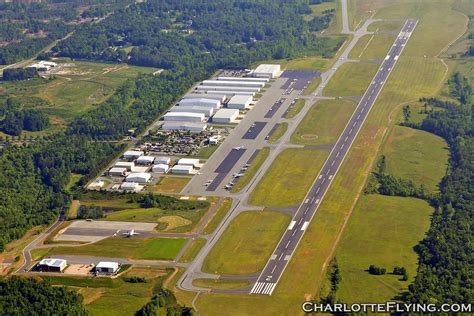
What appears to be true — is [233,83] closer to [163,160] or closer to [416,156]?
[163,160]

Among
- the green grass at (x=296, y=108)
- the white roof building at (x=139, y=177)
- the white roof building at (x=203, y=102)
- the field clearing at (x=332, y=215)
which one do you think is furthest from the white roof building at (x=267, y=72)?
the white roof building at (x=139, y=177)

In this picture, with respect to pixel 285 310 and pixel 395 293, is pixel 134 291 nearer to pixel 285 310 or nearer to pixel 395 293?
pixel 285 310

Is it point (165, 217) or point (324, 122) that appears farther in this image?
point (324, 122)

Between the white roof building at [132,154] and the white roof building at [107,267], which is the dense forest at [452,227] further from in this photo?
the white roof building at [132,154]

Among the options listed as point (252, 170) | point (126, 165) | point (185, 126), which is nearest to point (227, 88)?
point (185, 126)

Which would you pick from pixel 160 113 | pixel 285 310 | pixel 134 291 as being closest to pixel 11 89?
pixel 160 113
